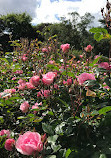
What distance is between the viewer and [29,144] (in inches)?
23.2

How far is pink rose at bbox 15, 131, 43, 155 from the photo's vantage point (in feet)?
1.95

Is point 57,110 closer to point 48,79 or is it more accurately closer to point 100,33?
point 48,79

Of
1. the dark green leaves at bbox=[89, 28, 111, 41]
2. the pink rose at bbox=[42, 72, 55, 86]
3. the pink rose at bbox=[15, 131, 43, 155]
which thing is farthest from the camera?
the pink rose at bbox=[42, 72, 55, 86]

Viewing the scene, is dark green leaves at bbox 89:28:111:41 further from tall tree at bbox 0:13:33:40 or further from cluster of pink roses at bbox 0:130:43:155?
tall tree at bbox 0:13:33:40

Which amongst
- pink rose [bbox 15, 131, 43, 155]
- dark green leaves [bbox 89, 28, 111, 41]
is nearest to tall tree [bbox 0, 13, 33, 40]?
dark green leaves [bbox 89, 28, 111, 41]

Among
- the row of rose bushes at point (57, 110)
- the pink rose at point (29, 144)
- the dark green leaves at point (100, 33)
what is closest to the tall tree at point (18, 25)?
the row of rose bushes at point (57, 110)

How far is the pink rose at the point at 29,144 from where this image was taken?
0.59 meters

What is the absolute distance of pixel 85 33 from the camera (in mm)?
19031

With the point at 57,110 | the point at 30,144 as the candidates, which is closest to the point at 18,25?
the point at 57,110

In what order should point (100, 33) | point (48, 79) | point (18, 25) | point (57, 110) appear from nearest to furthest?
point (100, 33) < point (48, 79) < point (57, 110) < point (18, 25)

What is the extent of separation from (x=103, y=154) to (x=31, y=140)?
0.29 meters

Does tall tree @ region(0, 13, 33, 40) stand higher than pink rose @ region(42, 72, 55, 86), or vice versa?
tall tree @ region(0, 13, 33, 40)

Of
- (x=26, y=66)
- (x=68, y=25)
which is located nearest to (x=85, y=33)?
(x=68, y=25)

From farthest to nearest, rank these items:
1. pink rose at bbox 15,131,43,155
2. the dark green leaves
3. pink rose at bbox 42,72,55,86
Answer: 1. pink rose at bbox 42,72,55,86
2. the dark green leaves
3. pink rose at bbox 15,131,43,155
